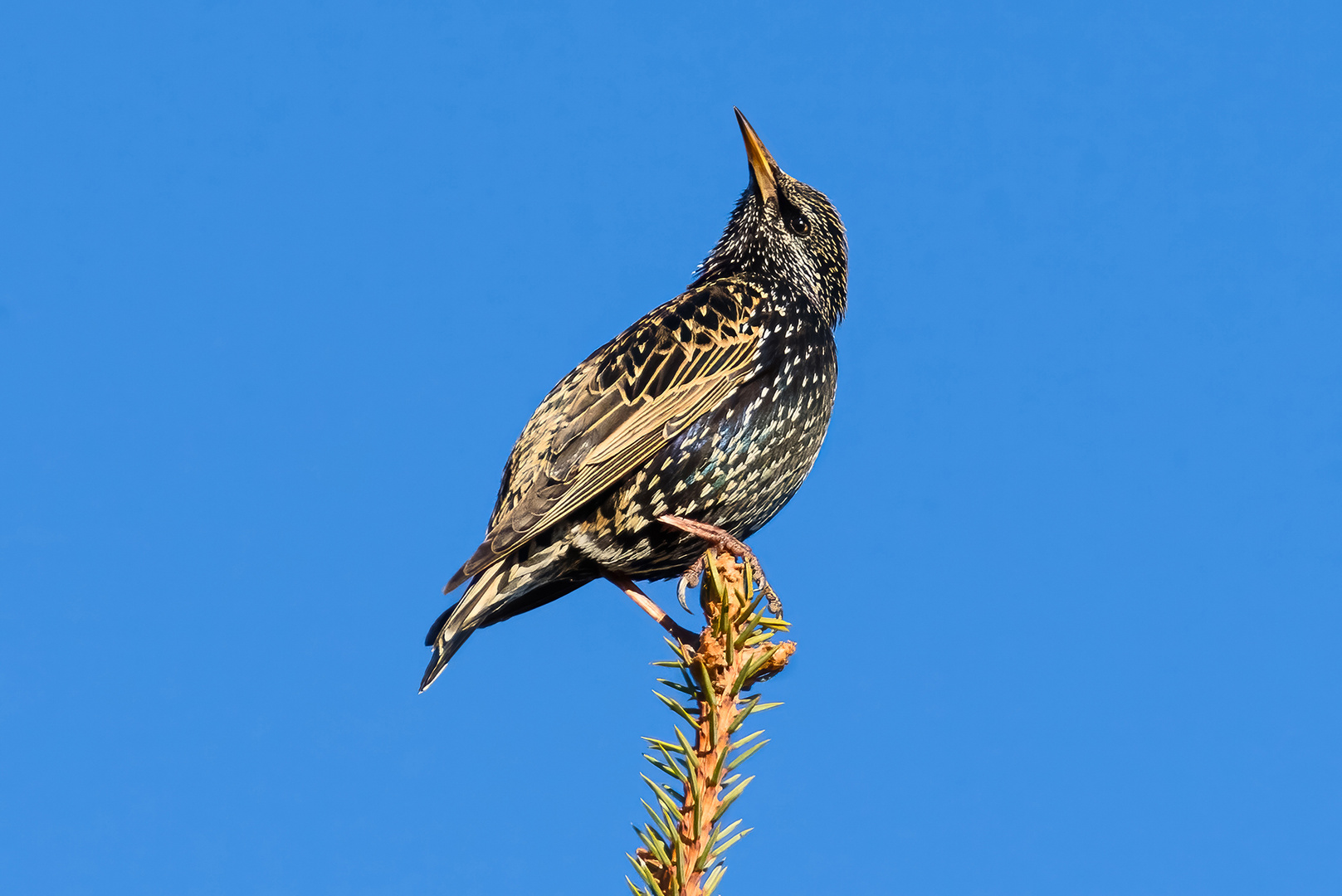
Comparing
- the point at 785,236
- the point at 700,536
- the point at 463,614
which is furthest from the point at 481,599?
the point at 785,236

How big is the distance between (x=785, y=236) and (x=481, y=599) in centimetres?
265

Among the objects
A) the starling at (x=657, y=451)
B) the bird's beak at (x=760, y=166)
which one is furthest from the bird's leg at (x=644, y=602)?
the bird's beak at (x=760, y=166)

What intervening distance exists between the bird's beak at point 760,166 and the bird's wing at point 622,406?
1.03m

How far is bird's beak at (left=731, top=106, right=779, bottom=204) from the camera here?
21.4ft

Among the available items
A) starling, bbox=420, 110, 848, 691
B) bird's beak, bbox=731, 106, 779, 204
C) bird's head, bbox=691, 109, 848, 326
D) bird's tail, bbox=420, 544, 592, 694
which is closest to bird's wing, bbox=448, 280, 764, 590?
starling, bbox=420, 110, 848, 691

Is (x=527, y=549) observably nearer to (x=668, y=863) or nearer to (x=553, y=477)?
(x=553, y=477)

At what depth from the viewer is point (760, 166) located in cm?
661

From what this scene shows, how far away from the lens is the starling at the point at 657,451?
5113 mm

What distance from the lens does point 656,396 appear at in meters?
5.30

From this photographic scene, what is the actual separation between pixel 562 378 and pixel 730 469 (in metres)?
1.06

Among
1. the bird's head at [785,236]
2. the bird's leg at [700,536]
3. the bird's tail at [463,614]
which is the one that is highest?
the bird's head at [785,236]

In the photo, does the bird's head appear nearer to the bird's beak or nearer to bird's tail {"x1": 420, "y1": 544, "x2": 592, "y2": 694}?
the bird's beak

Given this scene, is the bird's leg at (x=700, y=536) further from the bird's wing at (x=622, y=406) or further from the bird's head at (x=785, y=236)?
the bird's head at (x=785, y=236)

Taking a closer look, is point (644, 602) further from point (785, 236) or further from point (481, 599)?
point (785, 236)
